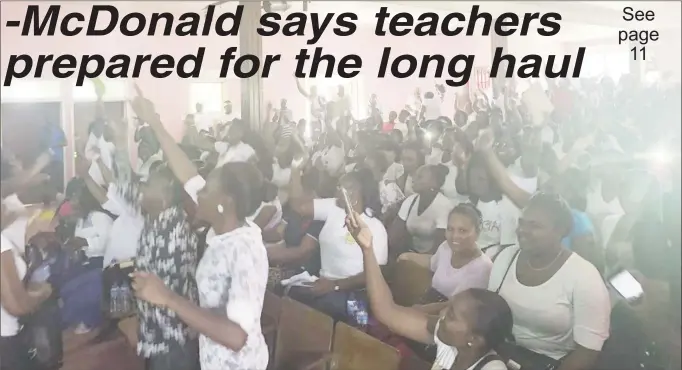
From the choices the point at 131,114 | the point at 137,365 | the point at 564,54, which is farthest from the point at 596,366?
the point at 131,114

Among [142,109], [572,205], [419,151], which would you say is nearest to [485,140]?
[419,151]

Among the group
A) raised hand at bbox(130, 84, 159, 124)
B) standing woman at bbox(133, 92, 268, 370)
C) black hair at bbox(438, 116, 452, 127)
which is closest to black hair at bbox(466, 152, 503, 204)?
black hair at bbox(438, 116, 452, 127)

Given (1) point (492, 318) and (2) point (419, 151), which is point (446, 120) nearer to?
(2) point (419, 151)

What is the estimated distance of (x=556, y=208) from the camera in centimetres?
204

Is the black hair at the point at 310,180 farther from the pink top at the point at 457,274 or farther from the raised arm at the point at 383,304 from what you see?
the pink top at the point at 457,274

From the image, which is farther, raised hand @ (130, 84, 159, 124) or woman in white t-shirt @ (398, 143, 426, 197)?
woman in white t-shirt @ (398, 143, 426, 197)

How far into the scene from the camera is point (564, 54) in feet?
6.76

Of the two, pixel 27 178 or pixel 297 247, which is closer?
pixel 27 178

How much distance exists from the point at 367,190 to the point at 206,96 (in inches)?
19.8

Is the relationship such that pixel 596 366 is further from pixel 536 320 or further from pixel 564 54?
pixel 564 54

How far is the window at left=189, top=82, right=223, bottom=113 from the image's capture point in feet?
6.63

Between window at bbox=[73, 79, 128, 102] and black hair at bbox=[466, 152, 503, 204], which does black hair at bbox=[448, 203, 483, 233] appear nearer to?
black hair at bbox=[466, 152, 503, 204]

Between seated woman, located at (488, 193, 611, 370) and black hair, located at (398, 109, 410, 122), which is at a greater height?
black hair, located at (398, 109, 410, 122)

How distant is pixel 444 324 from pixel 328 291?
1.08 feet
